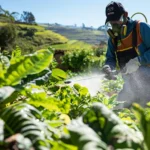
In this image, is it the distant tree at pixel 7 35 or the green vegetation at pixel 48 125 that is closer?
the green vegetation at pixel 48 125

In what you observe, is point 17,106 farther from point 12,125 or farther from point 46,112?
point 46,112

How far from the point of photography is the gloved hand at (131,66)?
244 inches

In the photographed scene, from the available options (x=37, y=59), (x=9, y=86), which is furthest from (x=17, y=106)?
(x=37, y=59)

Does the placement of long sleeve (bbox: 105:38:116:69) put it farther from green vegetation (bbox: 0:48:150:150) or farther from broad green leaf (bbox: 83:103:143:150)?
broad green leaf (bbox: 83:103:143:150)

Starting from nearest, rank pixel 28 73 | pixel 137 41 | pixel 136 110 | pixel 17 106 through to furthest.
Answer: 1. pixel 136 110
2. pixel 17 106
3. pixel 28 73
4. pixel 137 41

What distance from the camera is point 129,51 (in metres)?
6.19

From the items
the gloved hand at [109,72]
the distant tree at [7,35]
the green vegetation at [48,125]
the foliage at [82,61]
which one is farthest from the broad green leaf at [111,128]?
the distant tree at [7,35]

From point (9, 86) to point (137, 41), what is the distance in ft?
16.4

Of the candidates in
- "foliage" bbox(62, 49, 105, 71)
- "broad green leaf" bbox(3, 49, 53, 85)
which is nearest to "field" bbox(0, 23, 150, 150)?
"broad green leaf" bbox(3, 49, 53, 85)

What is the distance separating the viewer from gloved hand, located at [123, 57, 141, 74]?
6.20 m

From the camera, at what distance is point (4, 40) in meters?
47.7

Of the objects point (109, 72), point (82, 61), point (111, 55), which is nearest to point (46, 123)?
point (109, 72)

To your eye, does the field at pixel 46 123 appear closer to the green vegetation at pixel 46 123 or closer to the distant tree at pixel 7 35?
the green vegetation at pixel 46 123

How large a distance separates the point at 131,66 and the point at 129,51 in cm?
37
